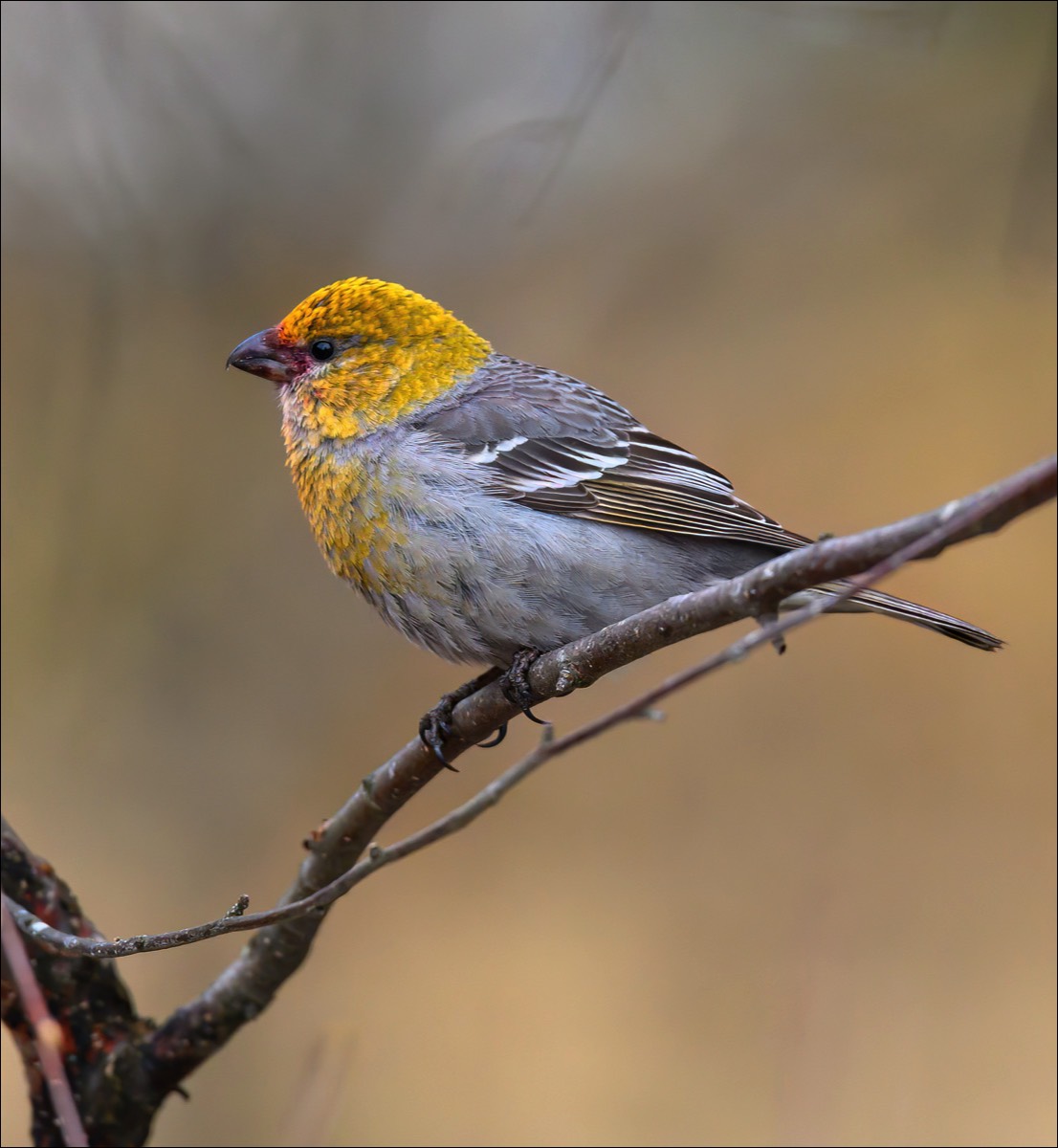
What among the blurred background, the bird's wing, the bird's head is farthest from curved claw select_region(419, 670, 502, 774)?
the blurred background

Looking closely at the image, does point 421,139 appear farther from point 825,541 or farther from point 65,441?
point 825,541

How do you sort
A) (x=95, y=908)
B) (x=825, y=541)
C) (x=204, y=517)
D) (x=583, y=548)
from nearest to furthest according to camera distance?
(x=825, y=541) → (x=583, y=548) → (x=95, y=908) → (x=204, y=517)

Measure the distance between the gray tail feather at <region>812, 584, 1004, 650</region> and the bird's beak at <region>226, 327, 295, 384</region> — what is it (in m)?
2.34

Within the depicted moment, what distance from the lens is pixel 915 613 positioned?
11.7 feet

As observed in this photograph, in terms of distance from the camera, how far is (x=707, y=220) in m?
7.69

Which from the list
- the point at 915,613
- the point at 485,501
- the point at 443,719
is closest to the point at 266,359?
the point at 485,501

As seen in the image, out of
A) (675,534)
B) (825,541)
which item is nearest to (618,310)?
(675,534)

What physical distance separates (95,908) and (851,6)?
586 centimetres

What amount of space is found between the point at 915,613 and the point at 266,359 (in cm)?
269

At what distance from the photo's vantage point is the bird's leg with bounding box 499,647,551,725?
365cm

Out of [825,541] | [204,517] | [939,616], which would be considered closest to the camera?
[825,541]

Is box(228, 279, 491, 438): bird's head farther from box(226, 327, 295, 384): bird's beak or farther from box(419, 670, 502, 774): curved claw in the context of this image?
box(419, 670, 502, 774): curved claw

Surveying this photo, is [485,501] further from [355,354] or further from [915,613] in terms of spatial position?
[915,613]

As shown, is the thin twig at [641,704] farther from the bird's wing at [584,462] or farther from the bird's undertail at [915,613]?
the bird's wing at [584,462]
